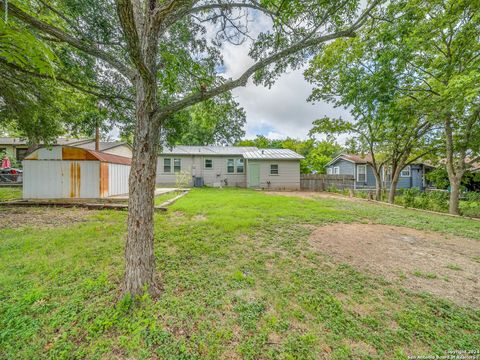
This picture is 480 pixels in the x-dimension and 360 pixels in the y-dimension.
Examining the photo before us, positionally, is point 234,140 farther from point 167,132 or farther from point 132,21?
point 132,21

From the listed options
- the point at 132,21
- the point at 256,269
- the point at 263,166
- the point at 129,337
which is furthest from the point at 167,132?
the point at 263,166

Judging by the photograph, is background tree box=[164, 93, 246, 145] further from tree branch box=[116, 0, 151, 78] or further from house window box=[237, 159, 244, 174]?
house window box=[237, 159, 244, 174]

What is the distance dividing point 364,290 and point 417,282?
35.5 inches

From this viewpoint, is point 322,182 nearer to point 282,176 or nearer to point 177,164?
point 282,176

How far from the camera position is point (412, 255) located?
11.9 feet

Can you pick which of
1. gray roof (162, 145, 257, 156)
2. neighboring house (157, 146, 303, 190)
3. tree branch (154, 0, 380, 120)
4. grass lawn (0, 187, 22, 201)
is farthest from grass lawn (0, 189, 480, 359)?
gray roof (162, 145, 257, 156)

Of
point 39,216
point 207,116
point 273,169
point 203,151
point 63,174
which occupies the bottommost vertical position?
point 39,216

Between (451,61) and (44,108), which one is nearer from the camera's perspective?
(44,108)

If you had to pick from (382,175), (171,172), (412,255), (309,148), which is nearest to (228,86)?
(412,255)

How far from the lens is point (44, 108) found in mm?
6238

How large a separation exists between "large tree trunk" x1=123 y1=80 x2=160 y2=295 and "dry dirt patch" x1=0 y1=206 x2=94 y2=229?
14.4 feet

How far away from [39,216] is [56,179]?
120 inches

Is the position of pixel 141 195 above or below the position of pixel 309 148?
below

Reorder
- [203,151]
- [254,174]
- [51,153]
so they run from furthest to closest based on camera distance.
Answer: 1. [203,151]
2. [254,174]
3. [51,153]
